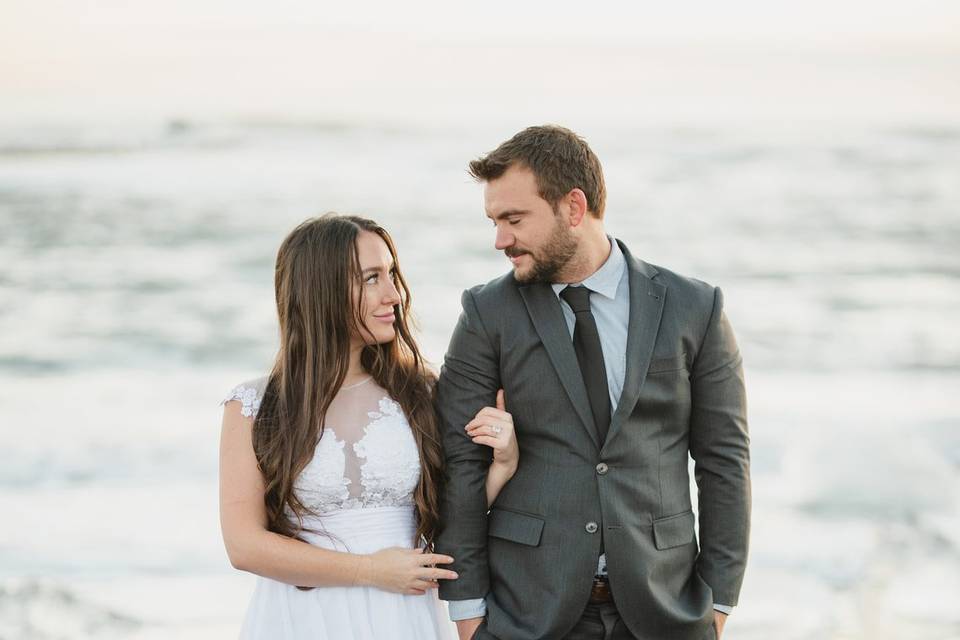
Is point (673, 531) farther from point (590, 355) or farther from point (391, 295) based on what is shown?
point (391, 295)

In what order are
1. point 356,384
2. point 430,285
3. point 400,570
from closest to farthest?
point 400,570, point 356,384, point 430,285

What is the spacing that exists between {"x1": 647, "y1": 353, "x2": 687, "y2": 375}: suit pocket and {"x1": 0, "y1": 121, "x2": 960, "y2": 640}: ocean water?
5.26 metres

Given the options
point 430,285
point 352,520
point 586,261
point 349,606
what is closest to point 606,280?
point 586,261

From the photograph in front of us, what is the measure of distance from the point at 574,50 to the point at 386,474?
8.86 meters

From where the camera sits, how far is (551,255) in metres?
2.55

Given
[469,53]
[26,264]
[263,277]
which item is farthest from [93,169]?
[469,53]

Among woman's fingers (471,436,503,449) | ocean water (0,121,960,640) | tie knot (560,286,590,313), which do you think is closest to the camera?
woman's fingers (471,436,503,449)

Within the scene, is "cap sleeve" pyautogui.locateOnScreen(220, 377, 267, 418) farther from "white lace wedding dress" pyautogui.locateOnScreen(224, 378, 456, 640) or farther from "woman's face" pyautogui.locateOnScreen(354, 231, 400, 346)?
"woman's face" pyautogui.locateOnScreen(354, 231, 400, 346)

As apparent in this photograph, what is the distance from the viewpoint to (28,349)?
9.83 metres

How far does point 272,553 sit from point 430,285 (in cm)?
830

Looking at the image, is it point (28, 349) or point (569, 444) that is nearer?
point (569, 444)

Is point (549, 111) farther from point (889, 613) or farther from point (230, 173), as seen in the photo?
point (889, 613)

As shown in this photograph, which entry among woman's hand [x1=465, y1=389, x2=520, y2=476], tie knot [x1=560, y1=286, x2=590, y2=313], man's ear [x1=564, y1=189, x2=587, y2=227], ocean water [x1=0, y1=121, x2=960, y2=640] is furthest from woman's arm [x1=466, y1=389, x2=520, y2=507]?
ocean water [x1=0, y1=121, x2=960, y2=640]

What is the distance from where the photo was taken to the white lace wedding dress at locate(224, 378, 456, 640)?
102 inches
